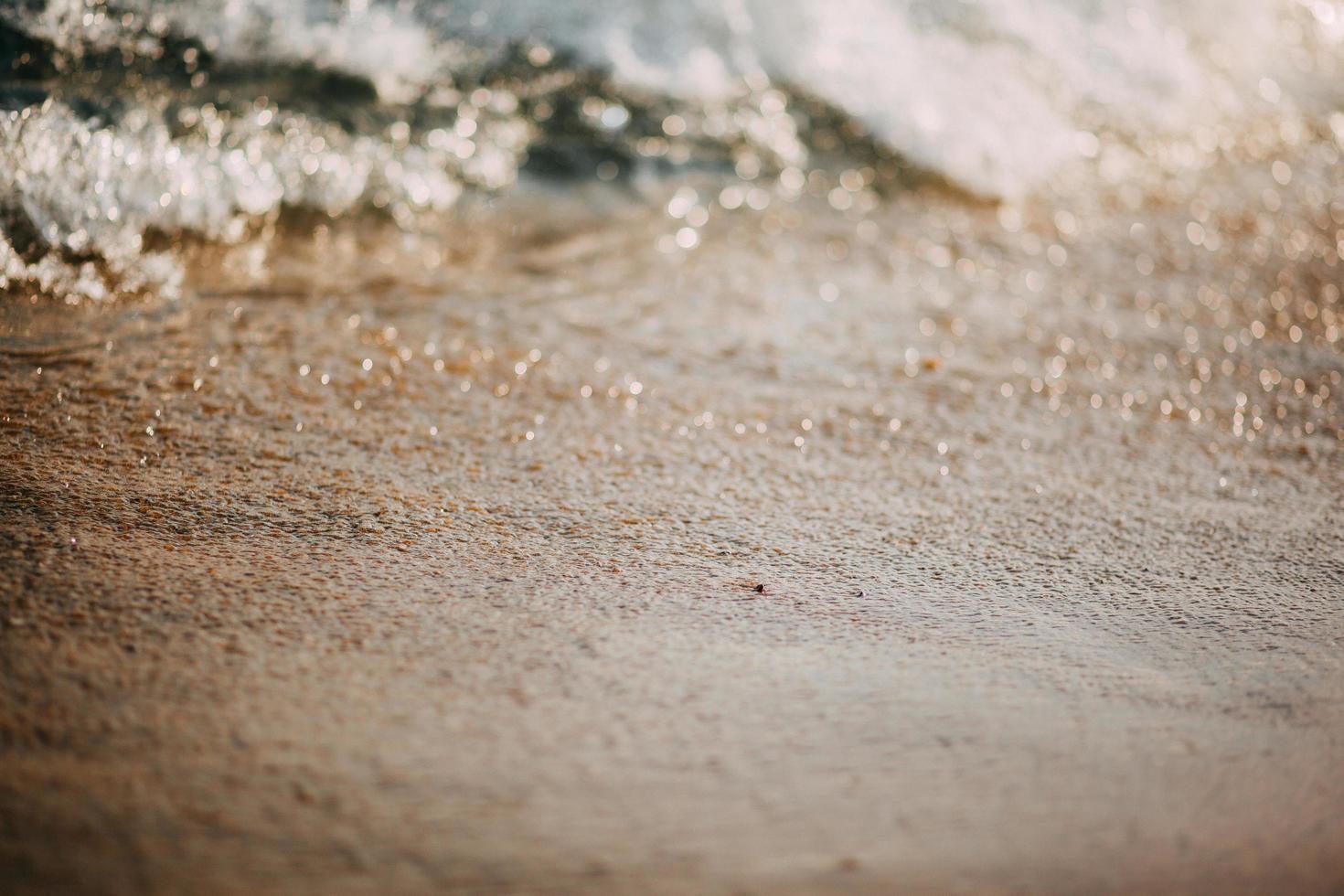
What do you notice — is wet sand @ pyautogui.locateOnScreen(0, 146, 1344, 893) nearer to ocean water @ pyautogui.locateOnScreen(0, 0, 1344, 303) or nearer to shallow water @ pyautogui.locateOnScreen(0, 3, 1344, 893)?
shallow water @ pyautogui.locateOnScreen(0, 3, 1344, 893)

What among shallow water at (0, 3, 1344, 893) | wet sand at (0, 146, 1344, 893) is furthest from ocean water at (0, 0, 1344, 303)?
wet sand at (0, 146, 1344, 893)

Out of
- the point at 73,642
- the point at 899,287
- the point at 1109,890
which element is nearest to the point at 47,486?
the point at 73,642

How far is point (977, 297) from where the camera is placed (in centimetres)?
187

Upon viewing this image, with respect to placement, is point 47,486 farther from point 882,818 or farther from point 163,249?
point 882,818

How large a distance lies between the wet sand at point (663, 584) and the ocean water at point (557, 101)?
7.7 inches

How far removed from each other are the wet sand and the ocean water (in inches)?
7.7

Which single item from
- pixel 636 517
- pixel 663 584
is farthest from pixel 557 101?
pixel 663 584

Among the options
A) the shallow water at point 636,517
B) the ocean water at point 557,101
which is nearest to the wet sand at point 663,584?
the shallow water at point 636,517

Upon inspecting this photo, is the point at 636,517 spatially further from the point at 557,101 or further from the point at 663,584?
the point at 557,101

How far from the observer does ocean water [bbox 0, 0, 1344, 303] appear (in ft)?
5.74

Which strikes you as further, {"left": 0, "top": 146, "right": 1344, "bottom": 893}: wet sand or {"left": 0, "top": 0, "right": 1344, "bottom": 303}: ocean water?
{"left": 0, "top": 0, "right": 1344, "bottom": 303}: ocean water

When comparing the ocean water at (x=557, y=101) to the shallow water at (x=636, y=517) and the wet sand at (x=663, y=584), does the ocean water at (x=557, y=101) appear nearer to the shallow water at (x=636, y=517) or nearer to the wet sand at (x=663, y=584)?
the shallow water at (x=636, y=517)

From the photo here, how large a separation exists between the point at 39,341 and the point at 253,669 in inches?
30.2

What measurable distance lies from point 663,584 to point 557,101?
1.58m
